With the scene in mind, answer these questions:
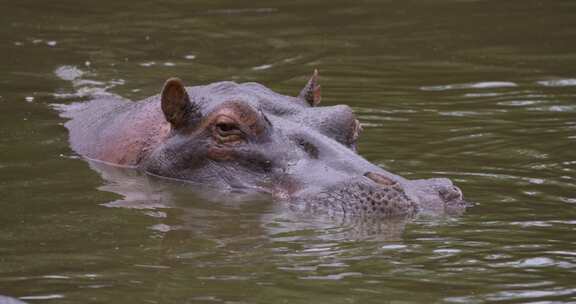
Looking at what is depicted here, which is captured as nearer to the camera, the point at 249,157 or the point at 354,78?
the point at 249,157

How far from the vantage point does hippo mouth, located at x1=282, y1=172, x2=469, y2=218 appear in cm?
750

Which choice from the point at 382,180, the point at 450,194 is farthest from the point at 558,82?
the point at 382,180

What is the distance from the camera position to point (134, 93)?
491 inches

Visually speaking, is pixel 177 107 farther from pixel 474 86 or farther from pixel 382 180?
pixel 474 86

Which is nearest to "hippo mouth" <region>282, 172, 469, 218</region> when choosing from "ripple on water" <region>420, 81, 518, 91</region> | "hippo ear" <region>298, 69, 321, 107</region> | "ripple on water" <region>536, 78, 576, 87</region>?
"hippo ear" <region>298, 69, 321, 107</region>

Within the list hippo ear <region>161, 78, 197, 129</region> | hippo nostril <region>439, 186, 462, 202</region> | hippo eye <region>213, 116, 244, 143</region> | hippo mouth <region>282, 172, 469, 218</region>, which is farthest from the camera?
hippo ear <region>161, 78, 197, 129</region>

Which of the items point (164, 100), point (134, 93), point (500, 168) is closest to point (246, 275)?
point (164, 100)

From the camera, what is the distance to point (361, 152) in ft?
32.8

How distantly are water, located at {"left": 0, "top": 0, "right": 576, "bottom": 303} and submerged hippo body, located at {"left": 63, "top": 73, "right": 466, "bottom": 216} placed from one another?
7.7 inches

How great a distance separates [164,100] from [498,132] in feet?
11.1

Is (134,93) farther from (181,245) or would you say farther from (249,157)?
(181,245)

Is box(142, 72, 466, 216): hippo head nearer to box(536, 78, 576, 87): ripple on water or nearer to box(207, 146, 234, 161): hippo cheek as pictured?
box(207, 146, 234, 161): hippo cheek

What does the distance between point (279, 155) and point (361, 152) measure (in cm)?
181

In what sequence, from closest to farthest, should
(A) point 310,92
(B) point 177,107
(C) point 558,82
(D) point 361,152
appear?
(B) point 177,107 < (A) point 310,92 < (D) point 361,152 < (C) point 558,82
